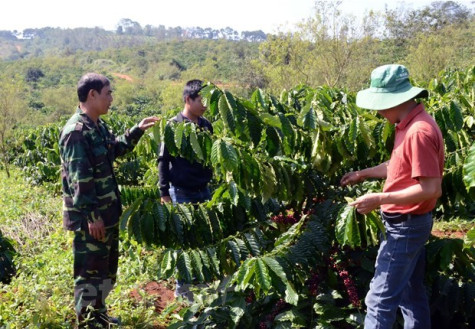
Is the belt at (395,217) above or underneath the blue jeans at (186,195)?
above

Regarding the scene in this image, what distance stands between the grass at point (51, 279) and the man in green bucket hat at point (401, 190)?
52.6 inches

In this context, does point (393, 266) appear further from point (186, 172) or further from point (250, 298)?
point (186, 172)

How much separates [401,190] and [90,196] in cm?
163

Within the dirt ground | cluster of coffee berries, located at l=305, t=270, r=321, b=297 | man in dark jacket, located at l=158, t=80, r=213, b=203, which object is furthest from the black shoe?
cluster of coffee berries, located at l=305, t=270, r=321, b=297

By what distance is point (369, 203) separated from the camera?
1.92 metres

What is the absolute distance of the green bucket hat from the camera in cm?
192

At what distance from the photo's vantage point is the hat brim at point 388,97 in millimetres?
1904

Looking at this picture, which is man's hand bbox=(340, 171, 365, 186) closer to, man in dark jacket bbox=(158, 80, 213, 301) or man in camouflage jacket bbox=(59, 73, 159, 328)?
man in dark jacket bbox=(158, 80, 213, 301)

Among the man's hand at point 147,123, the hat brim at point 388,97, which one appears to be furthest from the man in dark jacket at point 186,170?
the hat brim at point 388,97

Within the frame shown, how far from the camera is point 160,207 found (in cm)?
235

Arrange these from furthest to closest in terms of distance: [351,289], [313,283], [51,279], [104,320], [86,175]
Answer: [51,279] → [104,320] → [86,175] → [313,283] → [351,289]

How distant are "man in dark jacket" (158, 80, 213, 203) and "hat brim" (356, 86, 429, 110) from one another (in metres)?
1.40

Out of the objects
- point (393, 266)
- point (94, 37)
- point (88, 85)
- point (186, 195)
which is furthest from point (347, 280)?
point (94, 37)

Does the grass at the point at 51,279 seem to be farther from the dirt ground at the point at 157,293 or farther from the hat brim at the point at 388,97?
the hat brim at the point at 388,97
